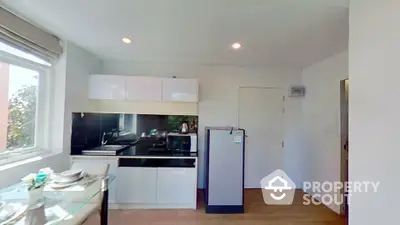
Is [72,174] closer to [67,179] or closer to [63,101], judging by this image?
[67,179]

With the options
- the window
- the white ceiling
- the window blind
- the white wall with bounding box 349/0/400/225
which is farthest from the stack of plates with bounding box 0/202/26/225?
the white wall with bounding box 349/0/400/225

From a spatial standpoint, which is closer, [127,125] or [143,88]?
[143,88]

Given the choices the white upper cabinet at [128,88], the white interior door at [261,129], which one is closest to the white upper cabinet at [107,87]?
the white upper cabinet at [128,88]

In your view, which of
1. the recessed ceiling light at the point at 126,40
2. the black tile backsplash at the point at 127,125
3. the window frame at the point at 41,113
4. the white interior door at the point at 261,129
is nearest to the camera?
the window frame at the point at 41,113

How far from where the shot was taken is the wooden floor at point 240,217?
348cm

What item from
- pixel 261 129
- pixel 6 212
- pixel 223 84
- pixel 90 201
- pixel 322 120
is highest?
pixel 223 84

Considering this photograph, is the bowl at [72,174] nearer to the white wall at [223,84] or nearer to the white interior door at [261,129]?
the white wall at [223,84]

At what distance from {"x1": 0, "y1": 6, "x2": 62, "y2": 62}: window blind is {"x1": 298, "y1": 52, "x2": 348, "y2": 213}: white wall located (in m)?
3.93

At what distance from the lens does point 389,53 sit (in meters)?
1.75

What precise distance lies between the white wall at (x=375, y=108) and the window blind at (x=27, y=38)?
3.06 m

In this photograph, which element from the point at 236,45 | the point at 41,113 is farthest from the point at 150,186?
the point at 236,45

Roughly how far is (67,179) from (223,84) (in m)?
3.26

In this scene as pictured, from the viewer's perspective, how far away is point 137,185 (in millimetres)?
3889

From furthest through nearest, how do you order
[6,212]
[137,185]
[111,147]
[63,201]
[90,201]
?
[111,147]
[137,185]
[90,201]
[63,201]
[6,212]
